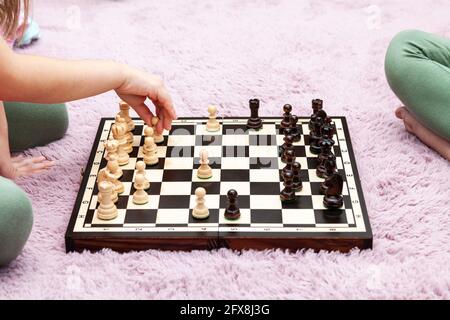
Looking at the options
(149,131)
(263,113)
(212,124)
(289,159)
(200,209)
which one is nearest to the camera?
(200,209)

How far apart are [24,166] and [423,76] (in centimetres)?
92

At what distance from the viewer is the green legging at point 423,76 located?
5.09 feet

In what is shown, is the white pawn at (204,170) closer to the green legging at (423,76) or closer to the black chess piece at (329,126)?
the black chess piece at (329,126)

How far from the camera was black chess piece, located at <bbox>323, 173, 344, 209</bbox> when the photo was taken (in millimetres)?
1294

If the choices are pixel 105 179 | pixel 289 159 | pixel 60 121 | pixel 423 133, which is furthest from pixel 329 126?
pixel 60 121

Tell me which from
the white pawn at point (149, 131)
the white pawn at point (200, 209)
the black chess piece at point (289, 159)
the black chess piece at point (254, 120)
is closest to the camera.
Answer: the white pawn at point (200, 209)

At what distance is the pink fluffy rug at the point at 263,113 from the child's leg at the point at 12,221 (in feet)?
0.16

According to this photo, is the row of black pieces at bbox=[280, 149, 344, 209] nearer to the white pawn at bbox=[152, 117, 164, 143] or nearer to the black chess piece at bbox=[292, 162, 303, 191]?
the black chess piece at bbox=[292, 162, 303, 191]

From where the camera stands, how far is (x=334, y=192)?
51.1 inches

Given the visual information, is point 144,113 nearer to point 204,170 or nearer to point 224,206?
point 204,170

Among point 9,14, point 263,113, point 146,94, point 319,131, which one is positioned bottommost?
point 263,113

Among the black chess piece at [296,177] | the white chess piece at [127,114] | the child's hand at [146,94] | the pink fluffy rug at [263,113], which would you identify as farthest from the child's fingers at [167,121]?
the black chess piece at [296,177]
